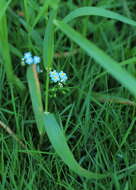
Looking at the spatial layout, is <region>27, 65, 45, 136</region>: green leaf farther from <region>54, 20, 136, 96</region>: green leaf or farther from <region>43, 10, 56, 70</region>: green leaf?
<region>54, 20, 136, 96</region>: green leaf

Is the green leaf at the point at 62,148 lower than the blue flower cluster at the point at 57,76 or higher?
lower

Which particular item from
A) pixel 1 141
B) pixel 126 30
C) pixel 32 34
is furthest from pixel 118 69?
pixel 126 30

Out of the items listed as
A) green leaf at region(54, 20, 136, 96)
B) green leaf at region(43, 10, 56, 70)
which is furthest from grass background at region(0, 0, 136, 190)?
green leaf at region(54, 20, 136, 96)

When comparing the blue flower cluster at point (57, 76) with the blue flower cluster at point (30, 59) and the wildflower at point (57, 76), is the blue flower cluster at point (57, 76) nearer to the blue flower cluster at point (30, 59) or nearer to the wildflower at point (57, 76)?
the wildflower at point (57, 76)

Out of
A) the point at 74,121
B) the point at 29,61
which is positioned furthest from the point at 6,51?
the point at 74,121

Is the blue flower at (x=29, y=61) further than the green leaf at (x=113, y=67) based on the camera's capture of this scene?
Yes

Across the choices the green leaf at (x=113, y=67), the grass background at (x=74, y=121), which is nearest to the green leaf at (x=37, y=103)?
the grass background at (x=74, y=121)

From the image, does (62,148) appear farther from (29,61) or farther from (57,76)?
(29,61)
